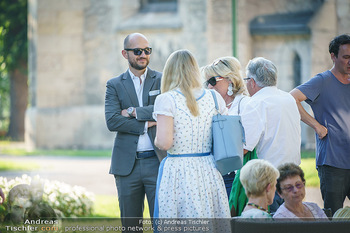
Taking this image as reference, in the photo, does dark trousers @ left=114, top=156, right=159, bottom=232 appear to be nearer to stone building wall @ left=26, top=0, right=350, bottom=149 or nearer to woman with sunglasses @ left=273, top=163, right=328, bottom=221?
woman with sunglasses @ left=273, top=163, right=328, bottom=221

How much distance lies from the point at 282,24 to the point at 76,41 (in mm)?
7287

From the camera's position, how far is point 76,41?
2081 centimetres

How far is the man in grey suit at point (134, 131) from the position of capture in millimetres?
5238

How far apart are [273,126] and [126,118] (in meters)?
1.35

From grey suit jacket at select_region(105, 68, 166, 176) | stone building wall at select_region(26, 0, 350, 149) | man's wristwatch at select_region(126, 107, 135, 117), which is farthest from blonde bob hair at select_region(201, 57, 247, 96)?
stone building wall at select_region(26, 0, 350, 149)

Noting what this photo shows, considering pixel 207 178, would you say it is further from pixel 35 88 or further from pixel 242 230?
pixel 35 88

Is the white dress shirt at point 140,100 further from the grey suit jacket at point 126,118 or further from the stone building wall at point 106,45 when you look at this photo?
the stone building wall at point 106,45

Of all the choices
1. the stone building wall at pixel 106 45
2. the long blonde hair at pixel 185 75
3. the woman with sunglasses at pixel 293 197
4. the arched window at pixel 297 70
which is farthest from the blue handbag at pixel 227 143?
the arched window at pixel 297 70

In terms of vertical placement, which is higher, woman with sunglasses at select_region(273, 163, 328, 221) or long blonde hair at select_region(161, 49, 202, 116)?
long blonde hair at select_region(161, 49, 202, 116)

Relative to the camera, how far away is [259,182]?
419cm

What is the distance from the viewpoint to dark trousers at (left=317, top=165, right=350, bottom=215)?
207 inches

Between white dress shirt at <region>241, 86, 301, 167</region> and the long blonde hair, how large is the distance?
0.66 metres

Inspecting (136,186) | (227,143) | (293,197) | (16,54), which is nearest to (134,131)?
(136,186)

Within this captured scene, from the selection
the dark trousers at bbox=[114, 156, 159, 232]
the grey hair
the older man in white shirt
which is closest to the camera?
the older man in white shirt
